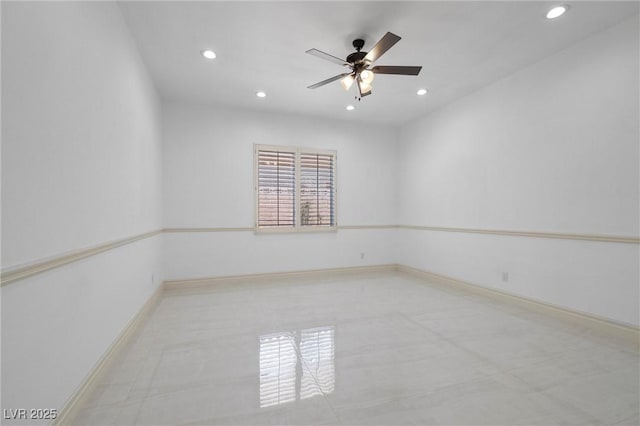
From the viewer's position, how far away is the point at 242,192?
4586mm

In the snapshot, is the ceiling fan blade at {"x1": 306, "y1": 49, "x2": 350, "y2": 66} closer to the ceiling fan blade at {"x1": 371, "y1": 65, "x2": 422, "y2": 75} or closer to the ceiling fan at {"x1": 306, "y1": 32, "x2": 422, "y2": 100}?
the ceiling fan at {"x1": 306, "y1": 32, "x2": 422, "y2": 100}

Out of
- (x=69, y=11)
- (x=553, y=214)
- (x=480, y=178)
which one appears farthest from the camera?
(x=480, y=178)

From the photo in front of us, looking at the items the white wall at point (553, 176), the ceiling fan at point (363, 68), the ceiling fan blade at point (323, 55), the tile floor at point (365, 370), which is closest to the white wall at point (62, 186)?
the tile floor at point (365, 370)

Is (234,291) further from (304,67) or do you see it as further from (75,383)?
(304,67)

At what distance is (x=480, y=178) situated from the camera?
391cm

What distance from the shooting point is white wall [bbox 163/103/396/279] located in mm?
4281

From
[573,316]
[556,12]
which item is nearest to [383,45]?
[556,12]

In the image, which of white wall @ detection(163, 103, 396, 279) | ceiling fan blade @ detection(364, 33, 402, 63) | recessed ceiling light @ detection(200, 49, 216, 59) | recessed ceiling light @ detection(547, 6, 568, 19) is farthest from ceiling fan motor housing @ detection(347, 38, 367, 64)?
white wall @ detection(163, 103, 396, 279)

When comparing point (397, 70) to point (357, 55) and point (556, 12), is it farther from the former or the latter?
point (556, 12)

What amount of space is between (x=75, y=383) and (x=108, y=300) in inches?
24.0

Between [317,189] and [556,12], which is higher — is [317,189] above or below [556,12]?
below

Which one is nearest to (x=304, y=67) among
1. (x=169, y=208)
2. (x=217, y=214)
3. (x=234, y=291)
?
(x=217, y=214)

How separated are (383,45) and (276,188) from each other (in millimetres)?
2945

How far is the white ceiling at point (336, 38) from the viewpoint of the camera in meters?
2.36
